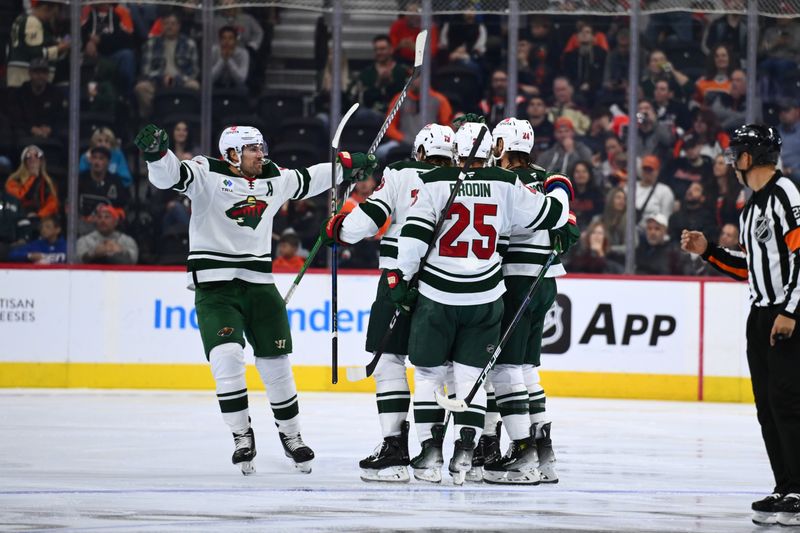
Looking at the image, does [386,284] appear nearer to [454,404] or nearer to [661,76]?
[454,404]

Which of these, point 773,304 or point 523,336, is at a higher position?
point 773,304

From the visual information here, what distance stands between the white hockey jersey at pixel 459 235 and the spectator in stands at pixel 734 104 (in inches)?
212

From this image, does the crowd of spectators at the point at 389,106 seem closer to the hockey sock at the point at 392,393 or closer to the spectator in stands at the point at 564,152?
the spectator in stands at the point at 564,152

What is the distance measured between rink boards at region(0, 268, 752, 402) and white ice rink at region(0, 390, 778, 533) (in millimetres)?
920

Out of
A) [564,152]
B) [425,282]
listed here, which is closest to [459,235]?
[425,282]

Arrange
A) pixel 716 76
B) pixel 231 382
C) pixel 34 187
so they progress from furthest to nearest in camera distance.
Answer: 1. pixel 716 76
2. pixel 34 187
3. pixel 231 382

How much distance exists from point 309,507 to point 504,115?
19.8 ft

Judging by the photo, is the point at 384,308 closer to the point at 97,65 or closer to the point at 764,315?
the point at 764,315

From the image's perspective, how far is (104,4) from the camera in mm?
10227

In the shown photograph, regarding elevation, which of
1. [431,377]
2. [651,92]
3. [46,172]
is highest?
[651,92]

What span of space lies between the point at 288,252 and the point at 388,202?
4746 millimetres

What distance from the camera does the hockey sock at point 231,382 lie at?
567cm

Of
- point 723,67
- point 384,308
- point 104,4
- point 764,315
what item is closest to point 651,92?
point 723,67

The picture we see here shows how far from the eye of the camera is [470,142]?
17.8 feet
